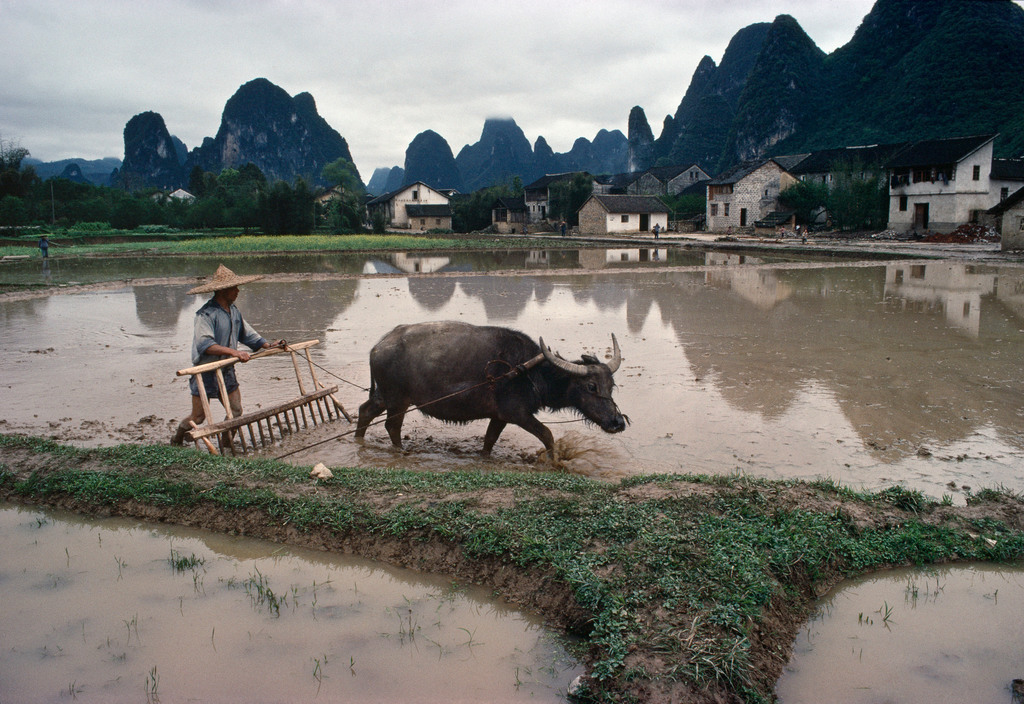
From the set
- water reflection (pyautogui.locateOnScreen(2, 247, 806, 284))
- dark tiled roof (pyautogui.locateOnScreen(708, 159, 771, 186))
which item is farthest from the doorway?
water reflection (pyautogui.locateOnScreen(2, 247, 806, 284))

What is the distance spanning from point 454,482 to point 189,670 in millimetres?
2088

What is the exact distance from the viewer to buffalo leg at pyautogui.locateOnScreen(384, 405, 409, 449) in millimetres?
6430

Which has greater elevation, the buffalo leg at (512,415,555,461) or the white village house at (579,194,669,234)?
the white village house at (579,194,669,234)

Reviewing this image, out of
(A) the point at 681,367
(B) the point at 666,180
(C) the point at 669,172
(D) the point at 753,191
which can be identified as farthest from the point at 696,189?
(A) the point at 681,367

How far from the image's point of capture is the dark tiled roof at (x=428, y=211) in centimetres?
6203

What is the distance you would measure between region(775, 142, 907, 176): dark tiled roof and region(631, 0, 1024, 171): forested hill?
9.45 metres

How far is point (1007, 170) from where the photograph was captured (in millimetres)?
35156

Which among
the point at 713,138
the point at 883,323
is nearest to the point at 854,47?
the point at 713,138

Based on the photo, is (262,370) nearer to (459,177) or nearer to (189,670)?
(189,670)

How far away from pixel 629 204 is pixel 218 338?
45898 mm

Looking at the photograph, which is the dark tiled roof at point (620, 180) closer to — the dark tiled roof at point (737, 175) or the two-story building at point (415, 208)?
the dark tiled roof at point (737, 175)

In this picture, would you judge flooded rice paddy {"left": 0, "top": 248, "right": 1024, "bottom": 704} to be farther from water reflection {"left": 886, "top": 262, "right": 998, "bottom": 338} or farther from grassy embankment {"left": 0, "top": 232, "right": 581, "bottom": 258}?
grassy embankment {"left": 0, "top": 232, "right": 581, "bottom": 258}

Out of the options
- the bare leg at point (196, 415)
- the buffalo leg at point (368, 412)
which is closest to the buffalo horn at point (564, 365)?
the buffalo leg at point (368, 412)

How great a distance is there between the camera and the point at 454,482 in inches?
193
